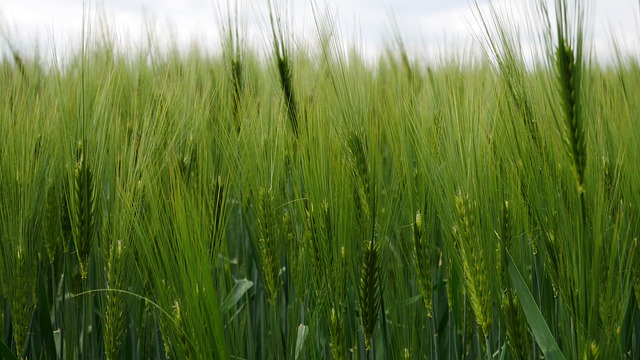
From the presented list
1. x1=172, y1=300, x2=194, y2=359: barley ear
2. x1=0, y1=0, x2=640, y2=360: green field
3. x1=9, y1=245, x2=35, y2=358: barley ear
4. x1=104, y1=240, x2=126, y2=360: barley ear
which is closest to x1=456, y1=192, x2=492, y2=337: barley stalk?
x1=0, y1=0, x2=640, y2=360: green field

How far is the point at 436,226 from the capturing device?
1.69 m

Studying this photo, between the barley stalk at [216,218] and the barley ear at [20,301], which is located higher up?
the barley stalk at [216,218]

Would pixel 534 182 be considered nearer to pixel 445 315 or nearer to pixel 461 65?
pixel 445 315

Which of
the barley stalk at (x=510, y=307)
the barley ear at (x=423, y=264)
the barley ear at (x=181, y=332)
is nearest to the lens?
the barley ear at (x=181, y=332)

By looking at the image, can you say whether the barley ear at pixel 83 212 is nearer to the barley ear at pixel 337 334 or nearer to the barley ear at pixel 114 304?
the barley ear at pixel 114 304

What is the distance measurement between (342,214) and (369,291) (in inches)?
5.7

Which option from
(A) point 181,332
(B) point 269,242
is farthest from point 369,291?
(A) point 181,332

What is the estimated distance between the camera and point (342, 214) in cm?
130

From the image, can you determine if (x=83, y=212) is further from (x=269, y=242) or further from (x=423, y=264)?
(x=423, y=264)

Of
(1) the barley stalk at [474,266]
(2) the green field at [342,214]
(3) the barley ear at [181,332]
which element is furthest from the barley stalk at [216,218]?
(1) the barley stalk at [474,266]

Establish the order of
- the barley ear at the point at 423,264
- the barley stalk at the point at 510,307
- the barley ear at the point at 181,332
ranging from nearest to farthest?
1. the barley ear at the point at 181,332
2. the barley stalk at the point at 510,307
3. the barley ear at the point at 423,264

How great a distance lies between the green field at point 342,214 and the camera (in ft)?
3.85

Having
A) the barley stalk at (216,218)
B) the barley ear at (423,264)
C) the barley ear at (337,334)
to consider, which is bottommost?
the barley ear at (337,334)

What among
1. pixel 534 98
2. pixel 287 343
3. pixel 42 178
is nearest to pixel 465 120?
pixel 534 98
